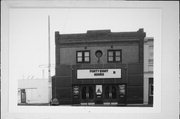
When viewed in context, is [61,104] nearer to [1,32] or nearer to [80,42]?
[80,42]

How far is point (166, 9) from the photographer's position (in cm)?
157

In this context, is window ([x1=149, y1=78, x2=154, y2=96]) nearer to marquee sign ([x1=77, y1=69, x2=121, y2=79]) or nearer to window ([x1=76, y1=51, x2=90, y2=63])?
marquee sign ([x1=77, y1=69, x2=121, y2=79])

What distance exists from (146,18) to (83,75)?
0.73m

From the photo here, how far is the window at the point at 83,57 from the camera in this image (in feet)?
5.39

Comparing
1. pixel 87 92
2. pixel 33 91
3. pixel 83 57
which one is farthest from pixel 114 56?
pixel 33 91

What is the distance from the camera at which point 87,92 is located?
1656 mm

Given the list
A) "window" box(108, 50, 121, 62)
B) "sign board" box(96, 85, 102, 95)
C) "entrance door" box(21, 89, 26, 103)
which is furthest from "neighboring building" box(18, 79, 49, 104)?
"window" box(108, 50, 121, 62)

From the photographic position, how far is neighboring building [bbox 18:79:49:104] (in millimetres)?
1590

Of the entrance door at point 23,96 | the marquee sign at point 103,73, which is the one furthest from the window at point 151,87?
the entrance door at point 23,96

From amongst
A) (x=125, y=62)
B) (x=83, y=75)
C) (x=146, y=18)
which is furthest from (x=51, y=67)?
(x=146, y=18)

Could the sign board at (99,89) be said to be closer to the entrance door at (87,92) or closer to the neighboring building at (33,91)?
the entrance door at (87,92)

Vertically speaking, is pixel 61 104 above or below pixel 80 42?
below

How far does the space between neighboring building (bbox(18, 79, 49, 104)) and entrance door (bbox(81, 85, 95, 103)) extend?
0.31 meters

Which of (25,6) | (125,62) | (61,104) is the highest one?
(25,6)
